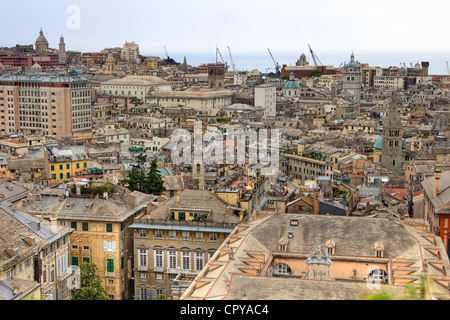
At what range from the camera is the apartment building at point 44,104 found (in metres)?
42.5

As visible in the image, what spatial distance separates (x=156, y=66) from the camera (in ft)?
293

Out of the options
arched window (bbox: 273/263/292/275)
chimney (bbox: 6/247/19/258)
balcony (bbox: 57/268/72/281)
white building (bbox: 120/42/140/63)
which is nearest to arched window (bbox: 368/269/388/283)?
arched window (bbox: 273/263/292/275)

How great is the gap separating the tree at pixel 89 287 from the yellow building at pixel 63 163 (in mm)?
10066

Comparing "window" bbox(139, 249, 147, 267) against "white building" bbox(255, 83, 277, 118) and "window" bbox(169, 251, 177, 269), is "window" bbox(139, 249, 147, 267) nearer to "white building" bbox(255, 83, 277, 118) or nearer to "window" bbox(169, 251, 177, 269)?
"window" bbox(169, 251, 177, 269)

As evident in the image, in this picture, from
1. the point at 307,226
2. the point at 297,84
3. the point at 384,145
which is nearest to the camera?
the point at 307,226

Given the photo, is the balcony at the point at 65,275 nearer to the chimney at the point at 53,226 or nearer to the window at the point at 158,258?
the chimney at the point at 53,226

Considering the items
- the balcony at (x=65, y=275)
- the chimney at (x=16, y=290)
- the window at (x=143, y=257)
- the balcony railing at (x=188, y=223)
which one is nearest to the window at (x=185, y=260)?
the balcony railing at (x=188, y=223)

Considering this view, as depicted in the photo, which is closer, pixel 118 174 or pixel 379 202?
pixel 379 202

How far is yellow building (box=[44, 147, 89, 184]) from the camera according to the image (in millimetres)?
22406

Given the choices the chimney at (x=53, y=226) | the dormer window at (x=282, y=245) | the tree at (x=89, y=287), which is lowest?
the tree at (x=89, y=287)

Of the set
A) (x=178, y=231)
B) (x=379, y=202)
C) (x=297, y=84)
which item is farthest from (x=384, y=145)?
(x=297, y=84)

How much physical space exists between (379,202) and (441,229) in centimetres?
376

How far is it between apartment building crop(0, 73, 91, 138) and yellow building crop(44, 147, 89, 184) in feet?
61.5
